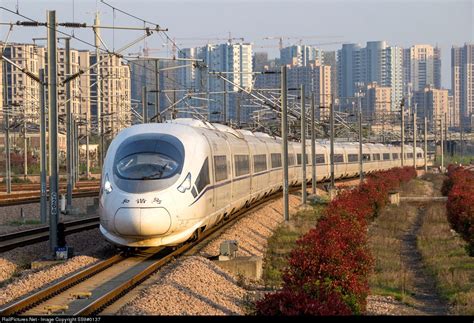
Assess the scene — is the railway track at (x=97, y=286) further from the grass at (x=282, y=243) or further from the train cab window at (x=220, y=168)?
the train cab window at (x=220, y=168)

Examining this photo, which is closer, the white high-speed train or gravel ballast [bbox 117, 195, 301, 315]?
gravel ballast [bbox 117, 195, 301, 315]

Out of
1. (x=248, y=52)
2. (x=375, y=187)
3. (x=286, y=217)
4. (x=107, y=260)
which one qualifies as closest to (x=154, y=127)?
(x=107, y=260)

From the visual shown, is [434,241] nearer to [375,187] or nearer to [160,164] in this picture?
[375,187]

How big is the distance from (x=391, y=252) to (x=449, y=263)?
291 centimetres

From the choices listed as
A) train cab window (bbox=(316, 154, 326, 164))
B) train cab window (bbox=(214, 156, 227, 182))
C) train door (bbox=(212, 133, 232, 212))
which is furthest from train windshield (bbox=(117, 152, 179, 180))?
train cab window (bbox=(316, 154, 326, 164))

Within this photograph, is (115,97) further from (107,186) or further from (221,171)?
(107,186)

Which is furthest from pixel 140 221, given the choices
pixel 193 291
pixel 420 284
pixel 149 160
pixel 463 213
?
pixel 463 213

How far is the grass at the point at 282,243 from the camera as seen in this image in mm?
18669

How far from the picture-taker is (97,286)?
15.6 metres

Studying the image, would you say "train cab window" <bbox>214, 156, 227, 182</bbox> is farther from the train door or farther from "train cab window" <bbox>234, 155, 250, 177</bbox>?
"train cab window" <bbox>234, 155, 250, 177</bbox>

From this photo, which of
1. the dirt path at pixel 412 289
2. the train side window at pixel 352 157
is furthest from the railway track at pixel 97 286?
the train side window at pixel 352 157

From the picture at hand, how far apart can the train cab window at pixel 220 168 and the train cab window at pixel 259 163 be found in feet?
26.5

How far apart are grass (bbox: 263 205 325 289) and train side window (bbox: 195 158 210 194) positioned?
7.19 ft

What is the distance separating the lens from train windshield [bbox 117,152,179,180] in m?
18.7
